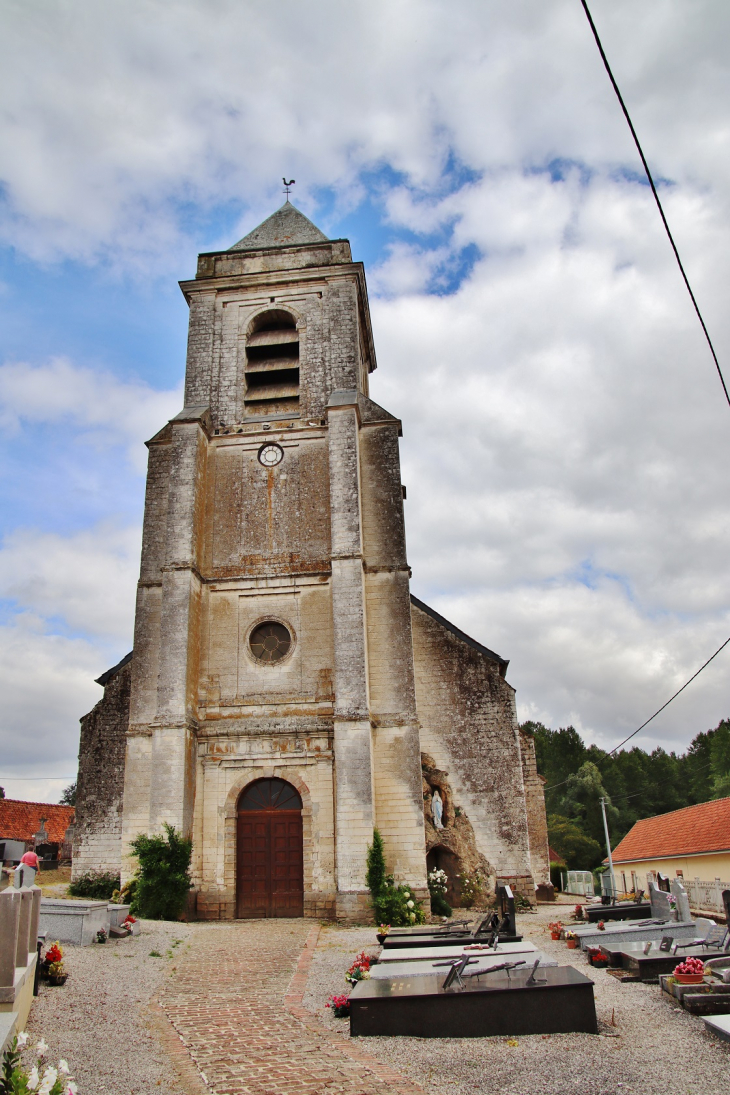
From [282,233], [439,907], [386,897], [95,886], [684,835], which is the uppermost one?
[282,233]

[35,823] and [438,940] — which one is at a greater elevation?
[35,823]

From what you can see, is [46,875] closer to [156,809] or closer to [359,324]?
[156,809]

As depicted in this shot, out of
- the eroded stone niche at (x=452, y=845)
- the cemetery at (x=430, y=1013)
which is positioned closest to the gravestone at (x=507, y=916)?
the cemetery at (x=430, y=1013)

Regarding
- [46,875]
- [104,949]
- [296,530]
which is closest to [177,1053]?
[104,949]

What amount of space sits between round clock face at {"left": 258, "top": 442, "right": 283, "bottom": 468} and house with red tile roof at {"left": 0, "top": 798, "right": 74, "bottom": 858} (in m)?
20.1

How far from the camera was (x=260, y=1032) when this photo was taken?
6.28 m

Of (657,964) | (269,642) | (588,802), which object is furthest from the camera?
(588,802)

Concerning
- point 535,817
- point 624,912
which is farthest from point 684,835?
point 624,912

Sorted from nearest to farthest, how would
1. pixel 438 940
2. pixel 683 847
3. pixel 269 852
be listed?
pixel 438 940
pixel 269 852
pixel 683 847

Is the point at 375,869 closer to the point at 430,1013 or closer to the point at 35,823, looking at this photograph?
the point at 430,1013

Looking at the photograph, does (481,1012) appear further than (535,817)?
No

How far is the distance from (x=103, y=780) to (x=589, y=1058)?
1397cm

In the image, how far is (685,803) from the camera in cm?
6569

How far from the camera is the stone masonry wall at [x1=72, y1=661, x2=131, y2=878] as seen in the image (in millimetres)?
16469
